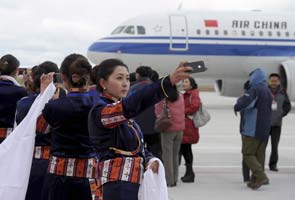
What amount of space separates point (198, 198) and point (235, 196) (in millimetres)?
494

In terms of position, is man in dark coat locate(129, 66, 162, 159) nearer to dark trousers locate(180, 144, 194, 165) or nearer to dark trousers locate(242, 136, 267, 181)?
dark trousers locate(180, 144, 194, 165)

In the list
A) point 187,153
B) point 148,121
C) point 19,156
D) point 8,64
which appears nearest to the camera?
point 19,156

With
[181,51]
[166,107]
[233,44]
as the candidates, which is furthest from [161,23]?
[166,107]

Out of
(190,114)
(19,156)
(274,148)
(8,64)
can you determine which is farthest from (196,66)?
(274,148)

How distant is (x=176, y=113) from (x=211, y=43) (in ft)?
48.3

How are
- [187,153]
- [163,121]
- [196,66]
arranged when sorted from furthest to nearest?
[187,153] < [163,121] < [196,66]

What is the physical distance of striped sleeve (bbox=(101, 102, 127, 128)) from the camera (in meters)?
3.54

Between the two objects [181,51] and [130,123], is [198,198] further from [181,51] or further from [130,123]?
[181,51]

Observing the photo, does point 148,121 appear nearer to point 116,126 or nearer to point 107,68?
point 107,68

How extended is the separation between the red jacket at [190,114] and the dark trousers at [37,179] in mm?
4383

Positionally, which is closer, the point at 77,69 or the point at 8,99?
the point at 77,69

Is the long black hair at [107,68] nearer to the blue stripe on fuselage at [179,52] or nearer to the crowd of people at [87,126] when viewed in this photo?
the crowd of people at [87,126]

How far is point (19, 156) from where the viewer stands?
13.9 feet

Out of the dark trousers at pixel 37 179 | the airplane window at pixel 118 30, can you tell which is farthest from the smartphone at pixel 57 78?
the airplane window at pixel 118 30
